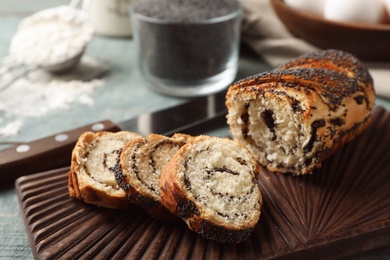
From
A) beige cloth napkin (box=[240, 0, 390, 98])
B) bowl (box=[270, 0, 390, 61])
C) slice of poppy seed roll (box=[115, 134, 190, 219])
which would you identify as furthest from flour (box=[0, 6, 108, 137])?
bowl (box=[270, 0, 390, 61])

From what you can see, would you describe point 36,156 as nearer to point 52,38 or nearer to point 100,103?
point 100,103

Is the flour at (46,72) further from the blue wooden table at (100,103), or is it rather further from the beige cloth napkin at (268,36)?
the beige cloth napkin at (268,36)

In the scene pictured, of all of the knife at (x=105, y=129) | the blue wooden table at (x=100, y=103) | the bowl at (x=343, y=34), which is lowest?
the blue wooden table at (x=100, y=103)

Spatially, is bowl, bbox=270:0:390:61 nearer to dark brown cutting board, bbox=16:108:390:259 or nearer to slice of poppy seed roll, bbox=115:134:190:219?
dark brown cutting board, bbox=16:108:390:259

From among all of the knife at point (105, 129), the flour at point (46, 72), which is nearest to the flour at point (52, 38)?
the flour at point (46, 72)

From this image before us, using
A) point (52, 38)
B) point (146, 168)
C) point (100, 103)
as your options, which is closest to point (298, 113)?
point (146, 168)

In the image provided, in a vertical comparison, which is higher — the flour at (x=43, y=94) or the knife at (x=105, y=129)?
the knife at (x=105, y=129)
